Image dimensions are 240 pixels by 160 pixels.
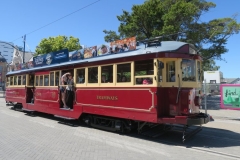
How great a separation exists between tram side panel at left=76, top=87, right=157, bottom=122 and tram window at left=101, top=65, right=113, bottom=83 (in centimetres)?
34

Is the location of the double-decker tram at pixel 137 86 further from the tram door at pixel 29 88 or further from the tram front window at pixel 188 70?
the tram door at pixel 29 88

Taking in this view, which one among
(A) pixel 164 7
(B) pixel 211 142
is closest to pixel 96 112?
(B) pixel 211 142

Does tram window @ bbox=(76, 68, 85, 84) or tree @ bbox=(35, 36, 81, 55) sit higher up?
tree @ bbox=(35, 36, 81, 55)

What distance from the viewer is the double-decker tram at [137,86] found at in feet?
23.8

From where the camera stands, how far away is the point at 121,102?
26.9 feet

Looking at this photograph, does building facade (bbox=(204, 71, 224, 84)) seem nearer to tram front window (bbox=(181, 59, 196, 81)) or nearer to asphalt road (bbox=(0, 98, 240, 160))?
asphalt road (bbox=(0, 98, 240, 160))

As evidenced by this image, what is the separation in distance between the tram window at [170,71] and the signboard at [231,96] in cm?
589

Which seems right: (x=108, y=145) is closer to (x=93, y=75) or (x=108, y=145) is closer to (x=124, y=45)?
(x=93, y=75)

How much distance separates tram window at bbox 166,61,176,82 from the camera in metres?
7.49

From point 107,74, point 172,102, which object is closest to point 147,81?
point 172,102

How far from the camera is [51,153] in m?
6.05

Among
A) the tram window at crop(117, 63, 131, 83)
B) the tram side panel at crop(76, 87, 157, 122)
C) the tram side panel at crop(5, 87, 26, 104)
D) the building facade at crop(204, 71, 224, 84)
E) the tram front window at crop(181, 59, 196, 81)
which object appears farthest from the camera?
the building facade at crop(204, 71, 224, 84)

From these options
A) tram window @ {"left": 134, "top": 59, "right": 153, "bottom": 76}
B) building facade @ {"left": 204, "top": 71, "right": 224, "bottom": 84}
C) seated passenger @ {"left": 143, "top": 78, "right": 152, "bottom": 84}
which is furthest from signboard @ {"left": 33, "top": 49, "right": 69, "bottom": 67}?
building facade @ {"left": 204, "top": 71, "right": 224, "bottom": 84}

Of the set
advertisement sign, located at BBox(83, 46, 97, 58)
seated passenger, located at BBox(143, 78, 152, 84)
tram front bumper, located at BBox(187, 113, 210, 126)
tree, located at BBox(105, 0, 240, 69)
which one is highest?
tree, located at BBox(105, 0, 240, 69)
